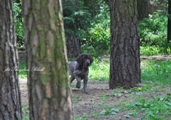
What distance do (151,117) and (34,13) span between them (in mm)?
3769

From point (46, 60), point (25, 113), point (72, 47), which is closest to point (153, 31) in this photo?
point (72, 47)

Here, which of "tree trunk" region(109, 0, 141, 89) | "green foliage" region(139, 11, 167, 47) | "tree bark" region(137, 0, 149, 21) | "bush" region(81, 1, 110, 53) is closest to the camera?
"tree trunk" region(109, 0, 141, 89)

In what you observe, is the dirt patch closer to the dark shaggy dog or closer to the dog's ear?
the dark shaggy dog

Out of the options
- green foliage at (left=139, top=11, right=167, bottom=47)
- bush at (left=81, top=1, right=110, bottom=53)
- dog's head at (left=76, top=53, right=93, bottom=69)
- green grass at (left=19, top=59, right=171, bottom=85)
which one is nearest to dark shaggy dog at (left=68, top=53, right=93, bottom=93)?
dog's head at (left=76, top=53, right=93, bottom=69)

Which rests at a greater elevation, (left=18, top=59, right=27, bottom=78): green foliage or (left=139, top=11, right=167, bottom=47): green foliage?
(left=139, top=11, right=167, bottom=47): green foliage

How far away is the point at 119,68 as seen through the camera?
10.5 metres

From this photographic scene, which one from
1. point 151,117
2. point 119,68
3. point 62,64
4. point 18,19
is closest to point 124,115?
point 151,117

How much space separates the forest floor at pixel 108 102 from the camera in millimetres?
7739

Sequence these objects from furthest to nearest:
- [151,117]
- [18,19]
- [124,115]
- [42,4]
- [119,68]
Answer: [18,19]
[119,68]
[124,115]
[151,117]
[42,4]

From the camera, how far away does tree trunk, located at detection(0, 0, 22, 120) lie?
5582mm

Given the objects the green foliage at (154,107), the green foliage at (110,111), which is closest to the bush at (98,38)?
the green foliage at (154,107)

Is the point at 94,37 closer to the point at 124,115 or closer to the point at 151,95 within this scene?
the point at 151,95

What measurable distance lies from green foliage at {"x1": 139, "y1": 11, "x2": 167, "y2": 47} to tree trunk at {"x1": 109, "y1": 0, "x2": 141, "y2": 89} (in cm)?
1095

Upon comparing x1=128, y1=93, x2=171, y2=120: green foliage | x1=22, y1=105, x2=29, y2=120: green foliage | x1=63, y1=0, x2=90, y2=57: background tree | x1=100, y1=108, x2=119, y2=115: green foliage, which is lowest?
x1=22, y1=105, x2=29, y2=120: green foliage
